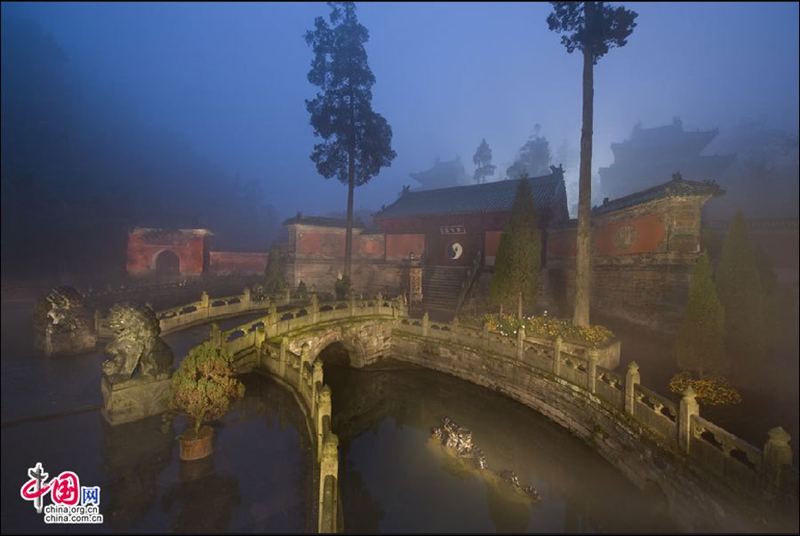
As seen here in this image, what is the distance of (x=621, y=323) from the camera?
16.9 m

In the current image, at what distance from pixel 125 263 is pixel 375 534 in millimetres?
29925

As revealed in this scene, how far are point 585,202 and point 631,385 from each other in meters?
9.10

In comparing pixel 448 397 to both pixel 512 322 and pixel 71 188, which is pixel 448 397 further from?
pixel 71 188

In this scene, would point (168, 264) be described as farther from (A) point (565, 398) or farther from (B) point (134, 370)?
(A) point (565, 398)

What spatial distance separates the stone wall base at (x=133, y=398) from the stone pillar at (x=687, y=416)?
11.5 meters

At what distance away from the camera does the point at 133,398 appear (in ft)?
26.0

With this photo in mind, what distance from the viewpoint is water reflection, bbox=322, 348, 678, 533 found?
7.89 meters

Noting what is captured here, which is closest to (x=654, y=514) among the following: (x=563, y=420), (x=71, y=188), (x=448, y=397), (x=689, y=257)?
(x=563, y=420)

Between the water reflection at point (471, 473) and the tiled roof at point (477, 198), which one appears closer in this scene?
the water reflection at point (471, 473)

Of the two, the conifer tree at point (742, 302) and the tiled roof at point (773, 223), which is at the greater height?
the tiled roof at point (773, 223)

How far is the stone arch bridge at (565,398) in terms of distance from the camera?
582cm

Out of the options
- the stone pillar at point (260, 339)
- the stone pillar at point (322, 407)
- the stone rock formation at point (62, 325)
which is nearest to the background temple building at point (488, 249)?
the stone pillar at point (260, 339)
